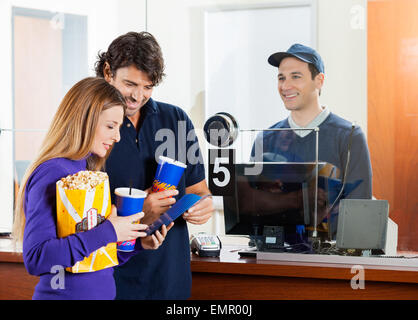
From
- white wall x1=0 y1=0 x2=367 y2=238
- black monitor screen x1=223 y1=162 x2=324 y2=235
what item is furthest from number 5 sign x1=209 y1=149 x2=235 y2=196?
white wall x1=0 y1=0 x2=367 y2=238

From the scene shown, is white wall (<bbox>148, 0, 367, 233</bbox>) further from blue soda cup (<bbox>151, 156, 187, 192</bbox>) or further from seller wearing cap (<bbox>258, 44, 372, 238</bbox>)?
blue soda cup (<bbox>151, 156, 187, 192</bbox>)

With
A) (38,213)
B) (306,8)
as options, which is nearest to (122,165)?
(38,213)

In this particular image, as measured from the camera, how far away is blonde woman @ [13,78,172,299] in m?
1.22

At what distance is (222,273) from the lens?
6.98ft

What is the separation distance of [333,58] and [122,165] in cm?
141

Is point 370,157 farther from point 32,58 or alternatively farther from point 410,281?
point 32,58

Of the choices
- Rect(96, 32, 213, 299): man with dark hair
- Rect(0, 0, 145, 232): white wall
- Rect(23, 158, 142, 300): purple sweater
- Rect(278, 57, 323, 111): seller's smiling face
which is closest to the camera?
Rect(23, 158, 142, 300): purple sweater

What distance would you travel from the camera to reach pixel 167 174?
1603 mm

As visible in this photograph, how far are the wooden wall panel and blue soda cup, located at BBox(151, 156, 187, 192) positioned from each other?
1277 mm

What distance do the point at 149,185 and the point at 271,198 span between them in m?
0.64

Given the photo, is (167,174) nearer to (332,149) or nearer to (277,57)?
(332,149)

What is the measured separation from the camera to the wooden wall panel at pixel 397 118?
2520 mm

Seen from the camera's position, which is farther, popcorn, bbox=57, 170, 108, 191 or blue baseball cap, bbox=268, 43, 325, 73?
blue baseball cap, bbox=268, 43, 325, 73

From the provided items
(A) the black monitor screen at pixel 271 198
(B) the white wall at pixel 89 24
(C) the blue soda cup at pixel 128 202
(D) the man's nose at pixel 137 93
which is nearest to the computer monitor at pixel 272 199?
(A) the black monitor screen at pixel 271 198
